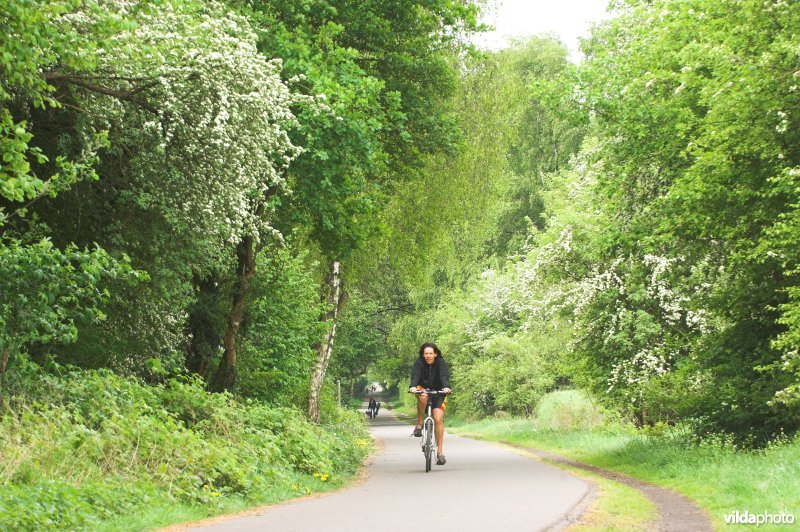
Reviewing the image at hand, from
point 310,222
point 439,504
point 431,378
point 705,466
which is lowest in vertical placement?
point 439,504

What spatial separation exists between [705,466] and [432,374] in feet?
14.9

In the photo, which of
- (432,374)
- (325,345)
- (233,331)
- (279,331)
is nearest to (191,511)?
(432,374)

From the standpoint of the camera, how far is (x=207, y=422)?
1309cm

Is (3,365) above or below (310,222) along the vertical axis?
below

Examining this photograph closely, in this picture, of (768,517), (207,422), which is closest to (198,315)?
(207,422)

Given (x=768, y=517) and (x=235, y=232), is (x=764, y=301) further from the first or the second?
(x=235, y=232)

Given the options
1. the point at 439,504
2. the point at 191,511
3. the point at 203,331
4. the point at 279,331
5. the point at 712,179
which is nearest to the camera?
the point at 191,511

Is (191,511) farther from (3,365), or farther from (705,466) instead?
(705,466)

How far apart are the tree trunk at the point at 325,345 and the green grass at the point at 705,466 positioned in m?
6.38

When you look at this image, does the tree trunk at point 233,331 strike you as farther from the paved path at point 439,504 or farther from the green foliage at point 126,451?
the paved path at point 439,504

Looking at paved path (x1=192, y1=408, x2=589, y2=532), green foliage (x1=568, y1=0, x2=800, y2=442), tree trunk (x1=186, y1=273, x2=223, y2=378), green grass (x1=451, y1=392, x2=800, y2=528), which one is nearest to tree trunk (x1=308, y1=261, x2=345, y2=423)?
green grass (x1=451, y1=392, x2=800, y2=528)

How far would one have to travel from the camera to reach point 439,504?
1046 cm

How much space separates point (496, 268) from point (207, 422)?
3692cm

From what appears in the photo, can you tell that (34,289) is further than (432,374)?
No
